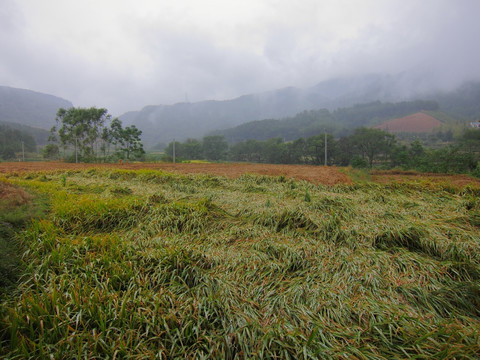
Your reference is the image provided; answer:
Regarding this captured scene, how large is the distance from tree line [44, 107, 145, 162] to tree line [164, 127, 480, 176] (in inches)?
218

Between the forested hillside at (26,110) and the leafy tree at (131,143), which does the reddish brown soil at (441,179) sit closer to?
the leafy tree at (131,143)

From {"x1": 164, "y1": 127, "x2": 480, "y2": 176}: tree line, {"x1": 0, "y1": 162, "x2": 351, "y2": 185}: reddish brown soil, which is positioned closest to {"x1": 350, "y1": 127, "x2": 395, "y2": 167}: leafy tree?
{"x1": 164, "y1": 127, "x2": 480, "y2": 176}: tree line

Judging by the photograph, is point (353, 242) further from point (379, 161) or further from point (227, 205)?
point (379, 161)

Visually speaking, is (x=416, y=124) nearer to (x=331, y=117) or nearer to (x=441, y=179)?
(x=331, y=117)

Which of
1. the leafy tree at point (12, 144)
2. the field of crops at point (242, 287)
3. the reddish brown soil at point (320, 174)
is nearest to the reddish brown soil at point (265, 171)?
the reddish brown soil at point (320, 174)

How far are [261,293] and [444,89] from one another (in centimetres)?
21045

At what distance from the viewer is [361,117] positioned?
297 ft

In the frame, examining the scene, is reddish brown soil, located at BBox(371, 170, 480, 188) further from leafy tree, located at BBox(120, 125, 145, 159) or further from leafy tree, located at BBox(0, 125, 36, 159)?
leafy tree, located at BBox(0, 125, 36, 159)

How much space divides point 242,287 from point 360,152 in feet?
111

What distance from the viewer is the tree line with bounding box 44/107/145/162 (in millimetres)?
29297

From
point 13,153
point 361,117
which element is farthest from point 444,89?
point 13,153

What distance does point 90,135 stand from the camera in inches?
1168

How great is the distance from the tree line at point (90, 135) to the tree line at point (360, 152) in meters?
5.53

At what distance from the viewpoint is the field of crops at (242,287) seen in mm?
1492
